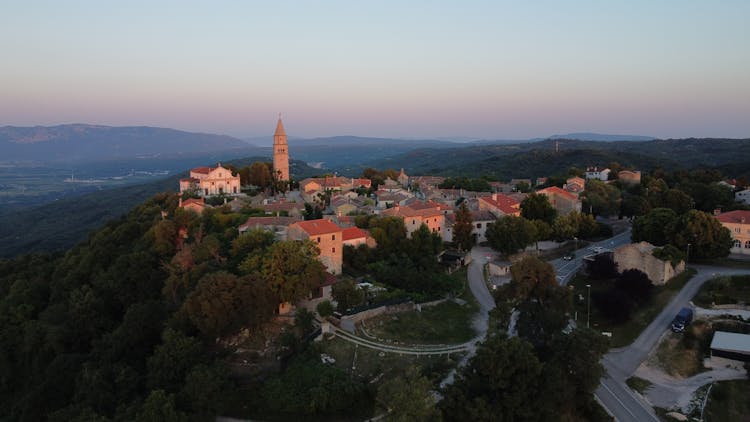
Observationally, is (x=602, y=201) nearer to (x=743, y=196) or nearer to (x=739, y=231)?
(x=743, y=196)

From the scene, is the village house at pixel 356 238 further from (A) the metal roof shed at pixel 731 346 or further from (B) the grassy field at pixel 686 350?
(A) the metal roof shed at pixel 731 346

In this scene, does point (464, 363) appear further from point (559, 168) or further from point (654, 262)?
point (559, 168)

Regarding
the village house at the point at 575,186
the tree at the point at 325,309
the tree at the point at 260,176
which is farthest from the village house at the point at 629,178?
the tree at the point at 325,309

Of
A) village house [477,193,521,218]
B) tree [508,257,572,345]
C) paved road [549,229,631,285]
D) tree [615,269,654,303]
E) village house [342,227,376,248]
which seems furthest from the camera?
village house [477,193,521,218]

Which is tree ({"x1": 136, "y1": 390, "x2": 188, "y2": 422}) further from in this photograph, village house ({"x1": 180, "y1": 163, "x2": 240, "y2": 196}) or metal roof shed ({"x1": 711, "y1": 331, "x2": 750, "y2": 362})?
village house ({"x1": 180, "y1": 163, "x2": 240, "y2": 196})

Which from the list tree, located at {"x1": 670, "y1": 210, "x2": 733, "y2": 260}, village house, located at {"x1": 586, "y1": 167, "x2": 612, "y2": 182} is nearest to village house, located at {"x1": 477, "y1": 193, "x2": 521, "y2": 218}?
tree, located at {"x1": 670, "y1": 210, "x2": 733, "y2": 260}

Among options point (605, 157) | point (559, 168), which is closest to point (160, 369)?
point (559, 168)
